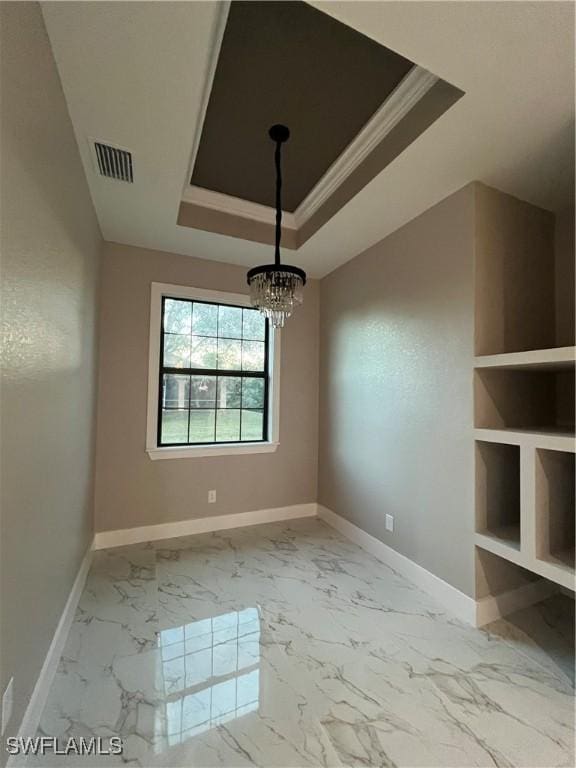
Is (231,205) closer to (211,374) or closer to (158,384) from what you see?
(211,374)

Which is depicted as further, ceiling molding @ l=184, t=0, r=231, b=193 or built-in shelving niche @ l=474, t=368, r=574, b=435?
built-in shelving niche @ l=474, t=368, r=574, b=435

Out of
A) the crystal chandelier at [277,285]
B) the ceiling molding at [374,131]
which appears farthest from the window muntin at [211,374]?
the crystal chandelier at [277,285]

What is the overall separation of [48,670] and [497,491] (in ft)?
8.31

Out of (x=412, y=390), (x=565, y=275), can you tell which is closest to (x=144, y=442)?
(x=412, y=390)

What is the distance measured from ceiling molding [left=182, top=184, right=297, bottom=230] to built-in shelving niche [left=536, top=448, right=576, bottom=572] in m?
2.56

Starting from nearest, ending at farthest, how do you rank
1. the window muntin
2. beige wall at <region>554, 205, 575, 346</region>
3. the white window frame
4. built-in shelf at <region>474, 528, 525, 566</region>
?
built-in shelf at <region>474, 528, 525, 566</region>
beige wall at <region>554, 205, 575, 346</region>
the white window frame
the window muntin

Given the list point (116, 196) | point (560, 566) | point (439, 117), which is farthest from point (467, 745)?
point (116, 196)

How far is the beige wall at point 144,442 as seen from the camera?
2912mm

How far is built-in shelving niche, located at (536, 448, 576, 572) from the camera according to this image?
1718 millimetres

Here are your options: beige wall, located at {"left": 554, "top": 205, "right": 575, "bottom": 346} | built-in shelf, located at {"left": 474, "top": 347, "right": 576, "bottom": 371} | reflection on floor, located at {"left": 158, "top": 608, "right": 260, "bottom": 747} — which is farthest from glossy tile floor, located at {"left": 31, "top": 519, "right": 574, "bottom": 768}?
beige wall, located at {"left": 554, "top": 205, "right": 575, "bottom": 346}

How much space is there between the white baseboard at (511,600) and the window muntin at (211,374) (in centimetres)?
228

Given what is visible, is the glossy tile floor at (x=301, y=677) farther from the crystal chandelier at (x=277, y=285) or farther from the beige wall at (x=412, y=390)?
the crystal chandelier at (x=277, y=285)

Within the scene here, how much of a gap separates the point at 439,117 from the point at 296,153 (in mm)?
916

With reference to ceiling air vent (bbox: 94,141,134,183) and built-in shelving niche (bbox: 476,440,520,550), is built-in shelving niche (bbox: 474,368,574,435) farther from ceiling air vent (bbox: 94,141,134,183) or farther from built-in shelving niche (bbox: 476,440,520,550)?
ceiling air vent (bbox: 94,141,134,183)
